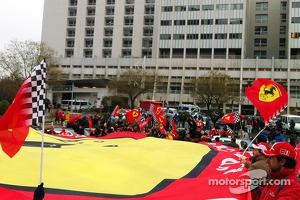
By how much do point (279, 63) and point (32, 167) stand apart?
6969 centimetres

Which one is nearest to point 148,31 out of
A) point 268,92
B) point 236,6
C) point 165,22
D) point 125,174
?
point 165,22

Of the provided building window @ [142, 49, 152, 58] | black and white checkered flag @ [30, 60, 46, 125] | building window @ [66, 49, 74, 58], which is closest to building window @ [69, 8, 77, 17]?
building window @ [66, 49, 74, 58]

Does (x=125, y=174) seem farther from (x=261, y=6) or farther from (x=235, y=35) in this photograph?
(x=261, y=6)

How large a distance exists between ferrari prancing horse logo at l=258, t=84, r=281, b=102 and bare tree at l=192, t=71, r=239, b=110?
46564 millimetres

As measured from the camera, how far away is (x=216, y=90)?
5562 centimetres

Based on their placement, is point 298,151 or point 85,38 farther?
point 85,38

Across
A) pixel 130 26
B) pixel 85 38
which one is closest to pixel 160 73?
pixel 130 26

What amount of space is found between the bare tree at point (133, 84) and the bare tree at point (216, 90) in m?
8.72

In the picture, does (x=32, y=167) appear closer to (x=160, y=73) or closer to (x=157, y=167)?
(x=157, y=167)

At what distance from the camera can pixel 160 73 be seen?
74.2 m

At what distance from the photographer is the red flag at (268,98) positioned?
862cm

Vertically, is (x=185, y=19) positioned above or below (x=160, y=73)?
above

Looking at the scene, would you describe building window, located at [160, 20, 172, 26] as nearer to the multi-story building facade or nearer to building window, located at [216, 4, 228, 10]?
the multi-story building facade

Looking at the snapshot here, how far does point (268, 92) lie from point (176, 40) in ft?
220
